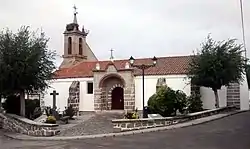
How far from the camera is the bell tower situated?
43.5 metres

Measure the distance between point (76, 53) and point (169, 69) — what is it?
16.9 m

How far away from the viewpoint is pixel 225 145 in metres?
11.1

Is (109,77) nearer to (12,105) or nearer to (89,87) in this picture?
(89,87)

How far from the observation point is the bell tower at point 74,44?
43.5 m

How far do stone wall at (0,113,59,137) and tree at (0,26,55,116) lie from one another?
156 centimetres

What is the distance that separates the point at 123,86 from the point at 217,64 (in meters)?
9.60

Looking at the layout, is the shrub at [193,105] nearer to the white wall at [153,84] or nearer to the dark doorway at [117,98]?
the white wall at [153,84]

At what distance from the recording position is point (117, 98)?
32.2 m

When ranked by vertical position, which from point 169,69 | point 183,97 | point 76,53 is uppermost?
point 76,53

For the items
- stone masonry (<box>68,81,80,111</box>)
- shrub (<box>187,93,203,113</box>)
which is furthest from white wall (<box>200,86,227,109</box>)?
stone masonry (<box>68,81,80,111</box>)

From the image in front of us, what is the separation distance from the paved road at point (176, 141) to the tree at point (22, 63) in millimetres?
3488

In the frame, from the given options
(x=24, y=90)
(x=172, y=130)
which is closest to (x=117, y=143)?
(x=172, y=130)

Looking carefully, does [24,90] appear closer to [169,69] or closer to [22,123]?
[22,123]

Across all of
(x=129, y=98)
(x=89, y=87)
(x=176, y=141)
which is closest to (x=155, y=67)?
(x=129, y=98)
